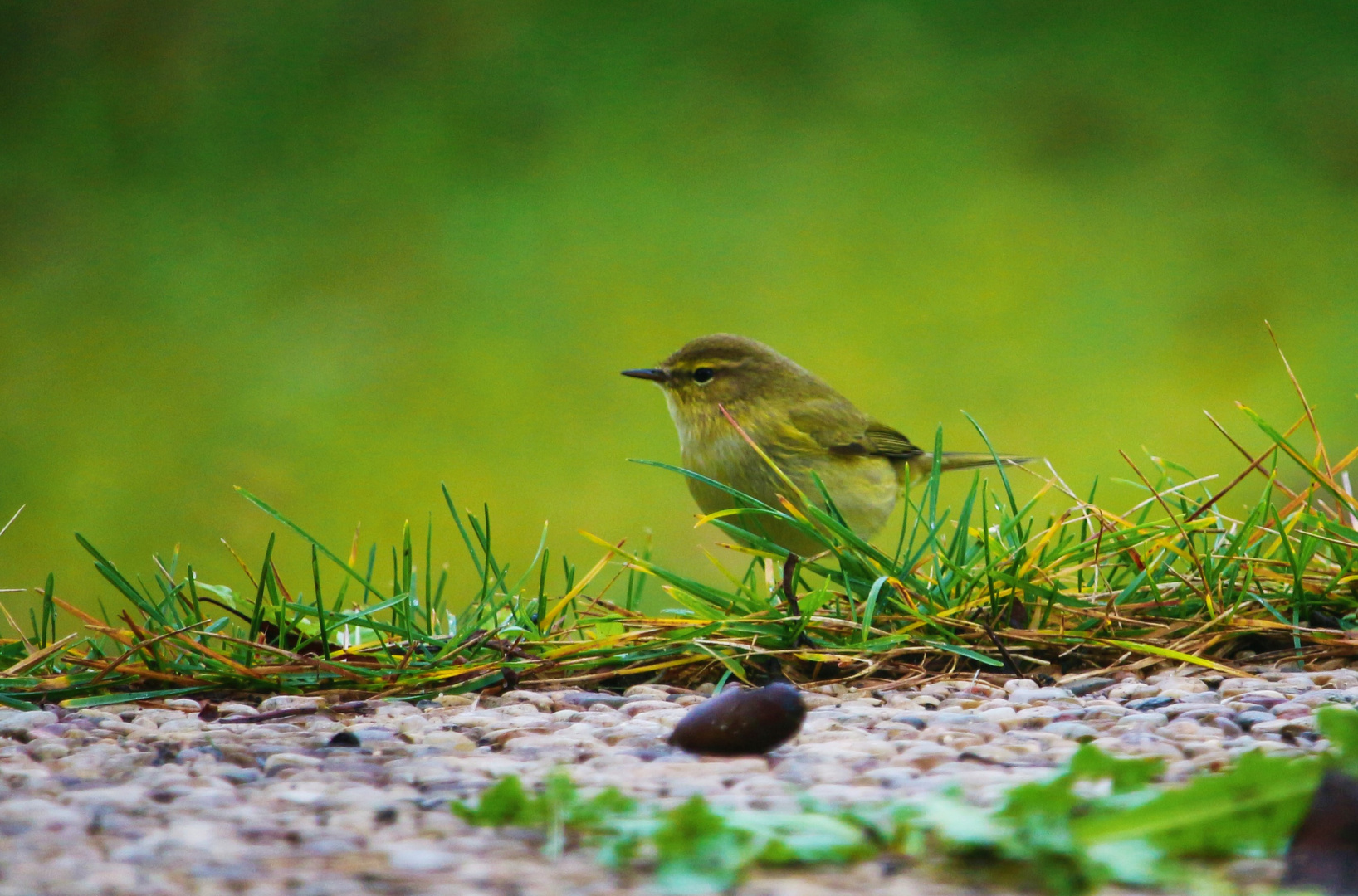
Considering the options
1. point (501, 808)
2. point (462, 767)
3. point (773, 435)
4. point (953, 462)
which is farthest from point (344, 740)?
point (953, 462)

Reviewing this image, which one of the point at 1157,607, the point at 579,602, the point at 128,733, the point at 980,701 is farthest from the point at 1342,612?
the point at 128,733

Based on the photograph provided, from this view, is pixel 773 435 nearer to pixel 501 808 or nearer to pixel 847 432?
pixel 847 432

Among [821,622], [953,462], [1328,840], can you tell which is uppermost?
[953,462]

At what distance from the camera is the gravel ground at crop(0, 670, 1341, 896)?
1.34m

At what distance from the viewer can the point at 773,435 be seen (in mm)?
4359

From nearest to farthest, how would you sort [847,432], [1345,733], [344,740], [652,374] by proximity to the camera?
[1345,733] < [344,740] < [847,432] < [652,374]

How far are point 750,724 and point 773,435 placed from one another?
245 cm

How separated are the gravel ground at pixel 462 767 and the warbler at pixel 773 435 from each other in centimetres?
158

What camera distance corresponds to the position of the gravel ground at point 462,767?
4.39ft

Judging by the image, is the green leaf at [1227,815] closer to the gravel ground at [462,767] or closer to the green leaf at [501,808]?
the gravel ground at [462,767]

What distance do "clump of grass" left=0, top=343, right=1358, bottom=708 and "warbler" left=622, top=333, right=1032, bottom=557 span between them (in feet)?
3.07

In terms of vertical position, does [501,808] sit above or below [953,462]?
below

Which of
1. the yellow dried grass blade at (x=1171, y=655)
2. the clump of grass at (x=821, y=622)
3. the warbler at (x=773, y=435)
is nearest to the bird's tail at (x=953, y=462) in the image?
the warbler at (x=773, y=435)

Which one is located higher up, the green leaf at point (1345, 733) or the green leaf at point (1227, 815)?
the green leaf at point (1345, 733)
